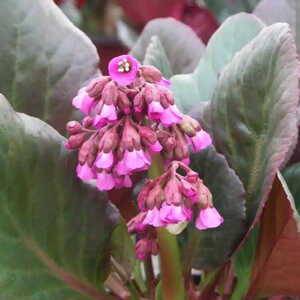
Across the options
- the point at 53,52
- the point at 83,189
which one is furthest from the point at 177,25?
the point at 83,189

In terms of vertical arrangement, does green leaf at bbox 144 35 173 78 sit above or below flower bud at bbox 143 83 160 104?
below

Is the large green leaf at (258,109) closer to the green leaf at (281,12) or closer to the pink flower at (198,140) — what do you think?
the pink flower at (198,140)

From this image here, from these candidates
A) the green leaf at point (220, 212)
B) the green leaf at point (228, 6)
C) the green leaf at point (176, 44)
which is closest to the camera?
the green leaf at point (220, 212)

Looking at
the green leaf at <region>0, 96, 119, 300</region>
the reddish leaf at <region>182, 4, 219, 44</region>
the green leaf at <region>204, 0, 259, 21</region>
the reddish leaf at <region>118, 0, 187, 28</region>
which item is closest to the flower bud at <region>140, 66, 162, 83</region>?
the green leaf at <region>0, 96, 119, 300</region>

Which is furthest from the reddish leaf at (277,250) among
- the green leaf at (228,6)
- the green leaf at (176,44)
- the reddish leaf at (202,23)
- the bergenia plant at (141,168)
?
the green leaf at (228,6)

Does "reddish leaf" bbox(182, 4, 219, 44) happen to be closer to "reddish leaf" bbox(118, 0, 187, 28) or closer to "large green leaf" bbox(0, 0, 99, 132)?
"reddish leaf" bbox(118, 0, 187, 28)

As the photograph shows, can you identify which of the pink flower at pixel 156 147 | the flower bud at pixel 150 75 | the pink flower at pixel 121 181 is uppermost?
the flower bud at pixel 150 75

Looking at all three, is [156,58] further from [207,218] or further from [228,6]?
[228,6]
